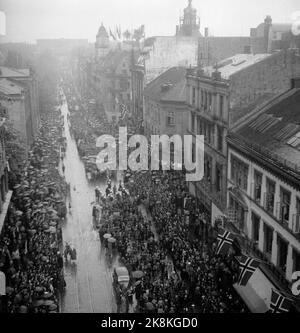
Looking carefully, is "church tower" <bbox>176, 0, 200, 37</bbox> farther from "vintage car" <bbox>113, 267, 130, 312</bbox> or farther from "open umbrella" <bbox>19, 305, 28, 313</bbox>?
"open umbrella" <bbox>19, 305, 28, 313</bbox>

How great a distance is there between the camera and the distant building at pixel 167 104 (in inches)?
2056

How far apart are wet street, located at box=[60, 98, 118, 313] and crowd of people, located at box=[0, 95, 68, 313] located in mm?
897

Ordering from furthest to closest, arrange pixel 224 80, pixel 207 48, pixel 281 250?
pixel 207 48 → pixel 224 80 → pixel 281 250

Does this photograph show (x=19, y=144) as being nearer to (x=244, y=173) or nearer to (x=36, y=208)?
(x=36, y=208)

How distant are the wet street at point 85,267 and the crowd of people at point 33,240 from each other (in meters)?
0.90

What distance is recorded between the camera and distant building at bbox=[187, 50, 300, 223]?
3203 cm

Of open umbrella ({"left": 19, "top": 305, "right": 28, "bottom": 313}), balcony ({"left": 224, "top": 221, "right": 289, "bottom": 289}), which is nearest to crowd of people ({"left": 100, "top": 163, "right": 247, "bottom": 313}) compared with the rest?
balcony ({"left": 224, "top": 221, "right": 289, "bottom": 289})

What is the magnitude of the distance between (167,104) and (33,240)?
27.2 m

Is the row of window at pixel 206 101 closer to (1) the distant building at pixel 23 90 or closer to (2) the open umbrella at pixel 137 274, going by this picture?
(2) the open umbrella at pixel 137 274

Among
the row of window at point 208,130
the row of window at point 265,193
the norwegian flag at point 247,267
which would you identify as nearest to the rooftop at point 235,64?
the row of window at point 208,130

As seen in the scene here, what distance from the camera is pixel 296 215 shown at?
864 inches

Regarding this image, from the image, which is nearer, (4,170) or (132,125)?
(4,170)

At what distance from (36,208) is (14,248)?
561cm
